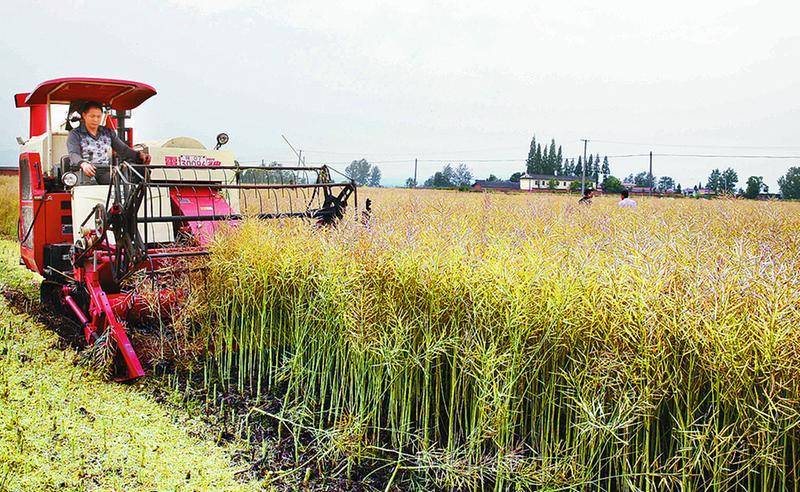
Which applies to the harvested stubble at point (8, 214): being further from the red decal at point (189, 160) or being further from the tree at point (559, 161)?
the tree at point (559, 161)

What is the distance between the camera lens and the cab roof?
5.79 meters

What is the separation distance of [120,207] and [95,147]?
174cm

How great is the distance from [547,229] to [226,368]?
2.88 meters

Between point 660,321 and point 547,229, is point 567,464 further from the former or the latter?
point 547,229

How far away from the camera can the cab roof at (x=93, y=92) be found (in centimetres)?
579

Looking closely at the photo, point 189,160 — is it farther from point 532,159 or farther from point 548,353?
point 532,159

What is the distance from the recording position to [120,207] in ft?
14.9

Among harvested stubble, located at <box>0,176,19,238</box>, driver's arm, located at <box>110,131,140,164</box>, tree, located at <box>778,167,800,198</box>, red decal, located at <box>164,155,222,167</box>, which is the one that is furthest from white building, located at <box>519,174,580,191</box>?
driver's arm, located at <box>110,131,140,164</box>

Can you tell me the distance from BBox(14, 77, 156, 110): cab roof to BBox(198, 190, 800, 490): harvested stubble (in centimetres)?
276

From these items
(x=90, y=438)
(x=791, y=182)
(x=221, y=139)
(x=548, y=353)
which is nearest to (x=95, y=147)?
(x=221, y=139)

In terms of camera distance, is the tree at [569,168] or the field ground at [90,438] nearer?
the field ground at [90,438]

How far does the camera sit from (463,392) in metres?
3.27

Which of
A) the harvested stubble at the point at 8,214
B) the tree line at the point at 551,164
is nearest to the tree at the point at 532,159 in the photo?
the tree line at the point at 551,164

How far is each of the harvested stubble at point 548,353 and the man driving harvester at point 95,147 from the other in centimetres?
221
